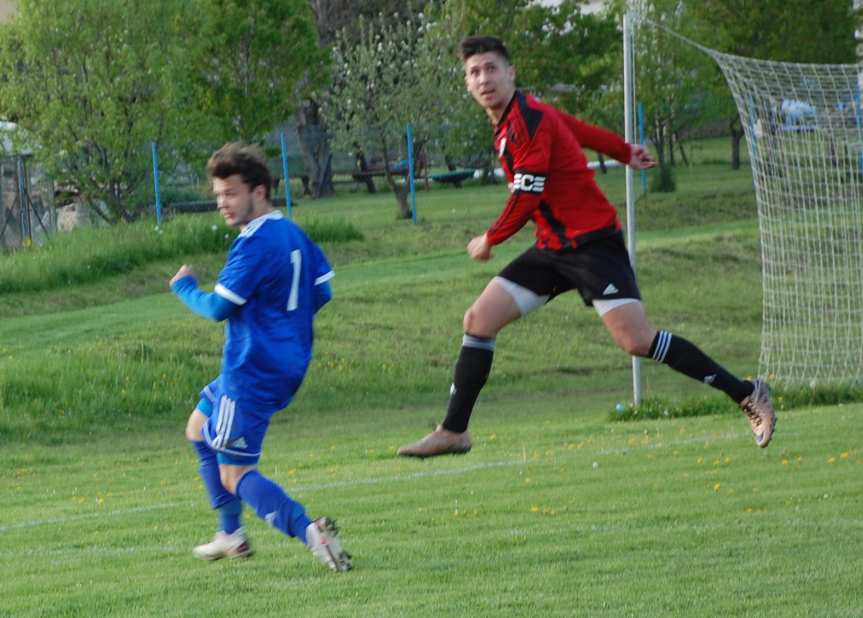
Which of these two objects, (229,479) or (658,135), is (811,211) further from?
(658,135)

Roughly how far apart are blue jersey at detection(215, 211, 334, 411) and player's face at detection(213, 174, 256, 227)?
2.7 inches

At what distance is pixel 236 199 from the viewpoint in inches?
288

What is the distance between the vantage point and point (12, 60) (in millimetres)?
31125

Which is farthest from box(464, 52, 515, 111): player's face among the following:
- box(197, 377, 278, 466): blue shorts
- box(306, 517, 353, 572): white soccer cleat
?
box(306, 517, 353, 572): white soccer cleat

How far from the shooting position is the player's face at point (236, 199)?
7305mm

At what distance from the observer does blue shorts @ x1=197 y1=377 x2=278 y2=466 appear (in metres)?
7.29

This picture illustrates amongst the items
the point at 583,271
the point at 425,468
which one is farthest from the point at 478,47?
the point at 425,468

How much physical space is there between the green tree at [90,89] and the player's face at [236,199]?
78.8ft

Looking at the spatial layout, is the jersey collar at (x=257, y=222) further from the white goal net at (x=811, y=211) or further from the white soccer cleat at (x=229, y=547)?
the white goal net at (x=811, y=211)

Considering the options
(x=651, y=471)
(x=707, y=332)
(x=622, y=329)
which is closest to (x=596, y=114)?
(x=707, y=332)

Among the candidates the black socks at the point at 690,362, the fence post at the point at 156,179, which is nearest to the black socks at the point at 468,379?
the black socks at the point at 690,362

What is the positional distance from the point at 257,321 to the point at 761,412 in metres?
2.90

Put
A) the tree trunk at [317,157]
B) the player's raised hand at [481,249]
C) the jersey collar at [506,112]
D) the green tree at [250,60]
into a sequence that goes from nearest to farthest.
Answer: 1. the player's raised hand at [481,249]
2. the jersey collar at [506,112]
3. the green tree at [250,60]
4. the tree trunk at [317,157]

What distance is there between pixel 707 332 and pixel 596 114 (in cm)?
2083
